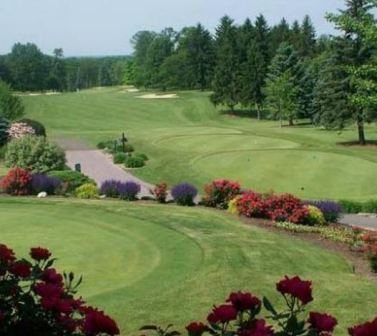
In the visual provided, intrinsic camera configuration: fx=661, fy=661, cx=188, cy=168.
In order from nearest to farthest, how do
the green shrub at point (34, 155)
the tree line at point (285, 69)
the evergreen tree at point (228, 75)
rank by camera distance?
the green shrub at point (34, 155)
the tree line at point (285, 69)
the evergreen tree at point (228, 75)

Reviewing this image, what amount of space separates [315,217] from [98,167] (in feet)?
84.1

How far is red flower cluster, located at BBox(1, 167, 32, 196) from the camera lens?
25719 mm

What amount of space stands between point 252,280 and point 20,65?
6438 inches

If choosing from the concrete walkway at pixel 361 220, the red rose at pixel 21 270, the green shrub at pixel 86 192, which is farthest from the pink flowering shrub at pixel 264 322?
the green shrub at pixel 86 192

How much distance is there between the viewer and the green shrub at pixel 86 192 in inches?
1004

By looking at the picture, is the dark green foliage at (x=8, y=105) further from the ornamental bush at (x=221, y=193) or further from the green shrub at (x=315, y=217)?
the green shrub at (x=315, y=217)

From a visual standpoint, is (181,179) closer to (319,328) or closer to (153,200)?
(153,200)

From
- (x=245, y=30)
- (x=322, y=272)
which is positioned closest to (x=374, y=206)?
(x=322, y=272)

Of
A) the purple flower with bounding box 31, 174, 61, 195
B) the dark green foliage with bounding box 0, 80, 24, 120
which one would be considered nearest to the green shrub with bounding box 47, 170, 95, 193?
the purple flower with bounding box 31, 174, 61, 195

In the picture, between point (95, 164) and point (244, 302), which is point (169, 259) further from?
point (95, 164)

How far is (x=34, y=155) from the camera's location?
1313 inches

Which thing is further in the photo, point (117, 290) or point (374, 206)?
point (374, 206)

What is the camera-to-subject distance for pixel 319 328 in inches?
159

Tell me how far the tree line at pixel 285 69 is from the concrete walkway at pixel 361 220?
14.5 ft
